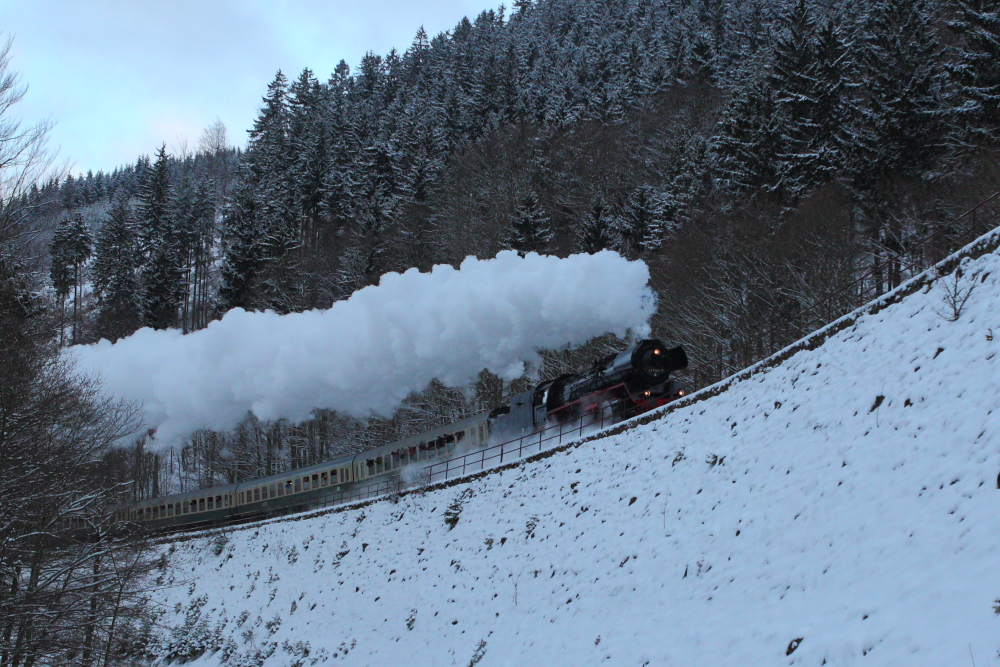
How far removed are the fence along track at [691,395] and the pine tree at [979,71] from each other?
6.52 metres

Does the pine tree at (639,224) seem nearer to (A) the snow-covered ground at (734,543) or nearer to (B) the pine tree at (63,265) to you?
(A) the snow-covered ground at (734,543)

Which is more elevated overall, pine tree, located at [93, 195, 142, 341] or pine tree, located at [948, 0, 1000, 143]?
pine tree, located at [93, 195, 142, 341]

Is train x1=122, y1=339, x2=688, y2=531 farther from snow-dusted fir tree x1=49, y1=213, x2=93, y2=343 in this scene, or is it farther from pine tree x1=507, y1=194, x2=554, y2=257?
snow-dusted fir tree x1=49, y1=213, x2=93, y2=343

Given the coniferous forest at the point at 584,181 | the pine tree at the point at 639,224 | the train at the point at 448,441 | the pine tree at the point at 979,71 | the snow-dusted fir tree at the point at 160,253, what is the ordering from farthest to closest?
the snow-dusted fir tree at the point at 160,253, the pine tree at the point at 639,224, the coniferous forest at the point at 584,181, the pine tree at the point at 979,71, the train at the point at 448,441

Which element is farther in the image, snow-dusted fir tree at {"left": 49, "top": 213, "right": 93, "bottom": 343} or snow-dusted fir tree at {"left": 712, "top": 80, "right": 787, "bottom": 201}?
snow-dusted fir tree at {"left": 49, "top": 213, "right": 93, "bottom": 343}

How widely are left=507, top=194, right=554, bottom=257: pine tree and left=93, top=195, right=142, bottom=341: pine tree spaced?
40.2 metres

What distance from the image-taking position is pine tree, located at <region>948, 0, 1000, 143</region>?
28.6 metres

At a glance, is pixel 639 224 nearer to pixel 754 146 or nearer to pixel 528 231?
pixel 528 231

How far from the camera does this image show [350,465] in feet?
104

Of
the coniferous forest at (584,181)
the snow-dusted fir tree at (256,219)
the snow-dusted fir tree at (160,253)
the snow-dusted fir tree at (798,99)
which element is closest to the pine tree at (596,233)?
the coniferous forest at (584,181)

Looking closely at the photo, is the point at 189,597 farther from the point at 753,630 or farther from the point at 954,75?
the point at 954,75

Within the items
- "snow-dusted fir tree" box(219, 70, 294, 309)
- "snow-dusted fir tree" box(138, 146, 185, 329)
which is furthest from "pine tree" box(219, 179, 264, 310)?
"snow-dusted fir tree" box(138, 146, 185, 329)

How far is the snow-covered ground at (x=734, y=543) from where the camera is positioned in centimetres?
827

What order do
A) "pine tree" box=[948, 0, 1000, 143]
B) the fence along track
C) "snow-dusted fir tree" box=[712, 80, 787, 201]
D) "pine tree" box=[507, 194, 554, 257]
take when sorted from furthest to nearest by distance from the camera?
1. "pine tree" box=[507, 194, 554, 257]
2. "snow-dusted fir tree" box=[712, 80, 787, 201]
3. "pine tree" box=[948, 0, 1000, 143]
4. the fence along track
